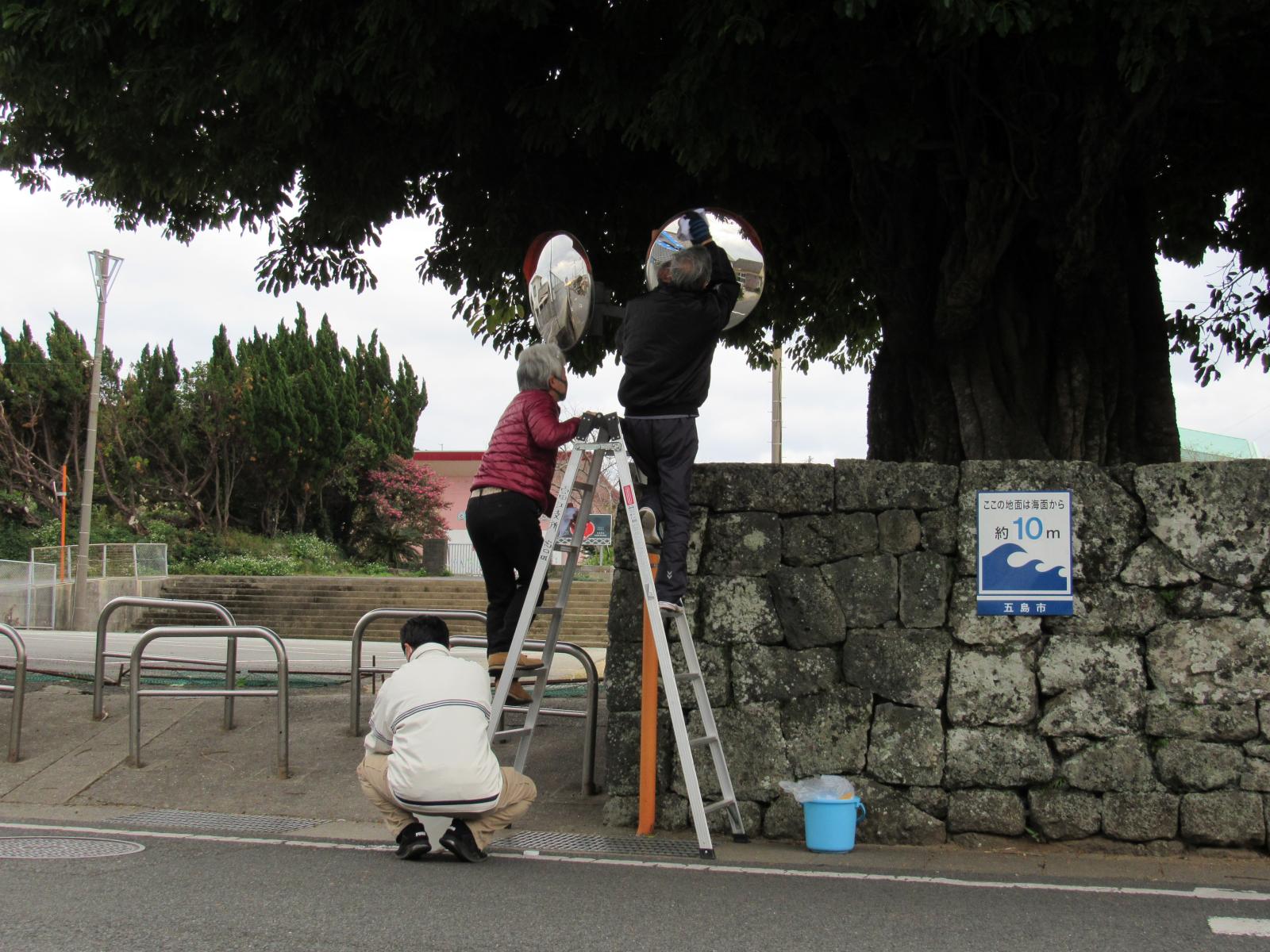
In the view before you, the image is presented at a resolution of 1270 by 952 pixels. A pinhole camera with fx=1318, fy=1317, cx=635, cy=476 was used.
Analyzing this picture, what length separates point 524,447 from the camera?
22.6 ft

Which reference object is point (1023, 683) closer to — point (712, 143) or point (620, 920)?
point (620, 920)

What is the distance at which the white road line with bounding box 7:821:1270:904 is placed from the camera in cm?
540

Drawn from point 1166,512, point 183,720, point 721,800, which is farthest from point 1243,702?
point 183,720

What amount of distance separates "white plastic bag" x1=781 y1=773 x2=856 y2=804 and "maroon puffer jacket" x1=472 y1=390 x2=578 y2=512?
6.47 ft

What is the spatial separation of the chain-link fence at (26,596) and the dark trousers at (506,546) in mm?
24611

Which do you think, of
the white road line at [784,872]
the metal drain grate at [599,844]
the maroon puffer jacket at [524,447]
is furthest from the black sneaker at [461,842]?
the maroon puffer jacket at [524,447]

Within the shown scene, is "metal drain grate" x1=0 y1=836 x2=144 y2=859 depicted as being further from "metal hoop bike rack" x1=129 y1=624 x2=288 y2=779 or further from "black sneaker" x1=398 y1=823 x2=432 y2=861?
→ "metal hoop bike rack" x1=129 y1=624 x2=288 y2=779

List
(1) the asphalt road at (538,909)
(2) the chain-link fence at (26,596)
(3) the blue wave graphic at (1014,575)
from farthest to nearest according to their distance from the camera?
→ (2) the chain-link fence at (26,596), (3) the blue wave graphic at (1014,575), (1) the asphalt road at (538,909)

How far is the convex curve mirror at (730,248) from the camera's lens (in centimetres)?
682

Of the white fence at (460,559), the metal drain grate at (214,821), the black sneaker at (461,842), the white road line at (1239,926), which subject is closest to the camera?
the white road line at (1239,926)

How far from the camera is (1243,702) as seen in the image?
629 cm

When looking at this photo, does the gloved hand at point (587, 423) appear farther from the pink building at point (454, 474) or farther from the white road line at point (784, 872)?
the pink building at point (454, 474)

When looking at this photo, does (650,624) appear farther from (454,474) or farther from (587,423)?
(454,474)

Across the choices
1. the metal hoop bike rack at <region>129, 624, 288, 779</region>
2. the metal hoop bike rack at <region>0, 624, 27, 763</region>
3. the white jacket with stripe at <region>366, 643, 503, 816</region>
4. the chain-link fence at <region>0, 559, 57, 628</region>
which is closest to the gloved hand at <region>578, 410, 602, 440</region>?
the white jacket with stripe at <region>366, 643, 503, 816</region>
